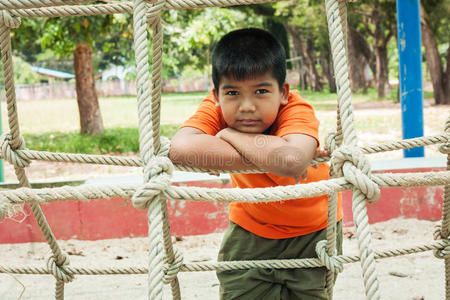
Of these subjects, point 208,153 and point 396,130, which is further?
point 396,130

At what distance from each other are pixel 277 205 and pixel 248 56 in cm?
46

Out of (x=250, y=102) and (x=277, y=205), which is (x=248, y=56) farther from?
→ (x=277, y=205)

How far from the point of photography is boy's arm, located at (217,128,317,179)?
1.14 metres

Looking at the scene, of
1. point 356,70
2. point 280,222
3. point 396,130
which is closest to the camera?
point 280,222

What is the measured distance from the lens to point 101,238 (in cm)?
274

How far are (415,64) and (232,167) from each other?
2.56 meters

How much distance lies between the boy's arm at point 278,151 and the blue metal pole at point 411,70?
2.35 m

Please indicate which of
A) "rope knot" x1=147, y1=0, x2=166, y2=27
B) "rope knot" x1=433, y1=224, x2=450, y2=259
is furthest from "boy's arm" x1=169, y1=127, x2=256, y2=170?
"rope knot" x1=433, y1=224, x2=450, y2=259

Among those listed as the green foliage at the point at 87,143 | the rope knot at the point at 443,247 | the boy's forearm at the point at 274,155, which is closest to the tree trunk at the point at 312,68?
the green foliage at the point at 87,143

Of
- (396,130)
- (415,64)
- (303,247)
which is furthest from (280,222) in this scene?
(396,130)

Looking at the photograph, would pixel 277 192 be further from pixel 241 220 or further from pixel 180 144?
pixel 241 220

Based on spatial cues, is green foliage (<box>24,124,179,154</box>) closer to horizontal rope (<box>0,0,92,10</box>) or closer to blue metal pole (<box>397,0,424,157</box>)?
blue metal pole (<box>397,0,424,157</box>)

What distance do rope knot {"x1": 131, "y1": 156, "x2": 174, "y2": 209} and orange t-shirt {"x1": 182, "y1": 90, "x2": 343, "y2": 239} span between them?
1.25 feet

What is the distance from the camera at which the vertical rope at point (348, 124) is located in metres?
0.89
